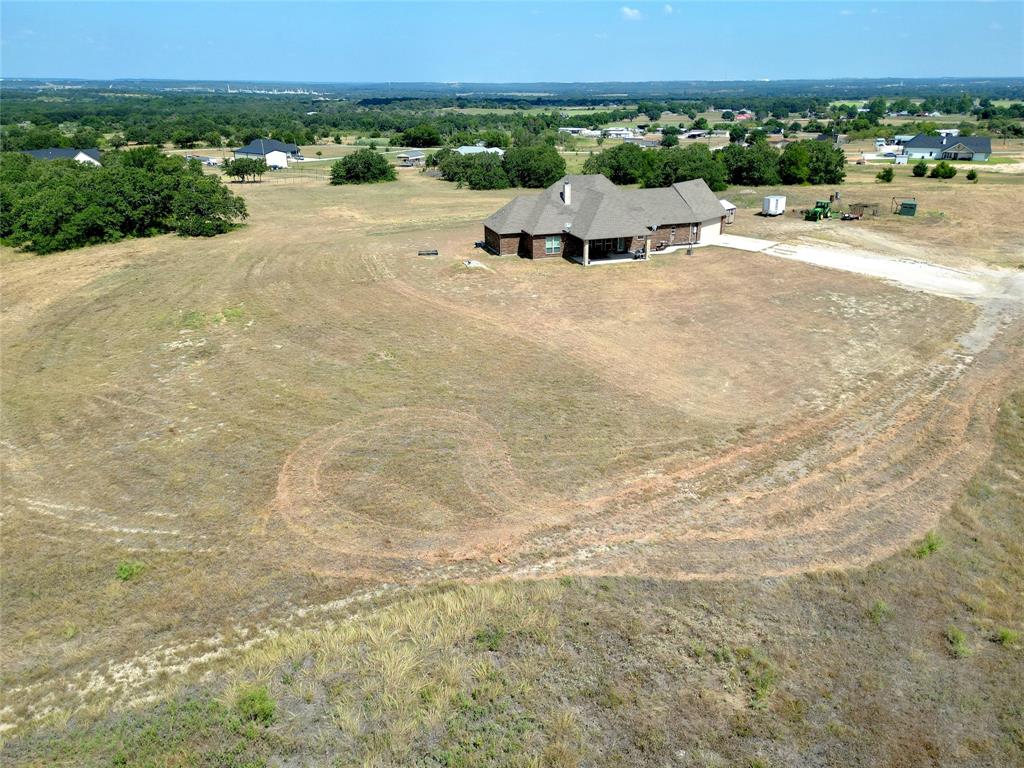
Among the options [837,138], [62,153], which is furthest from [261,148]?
[837,138]

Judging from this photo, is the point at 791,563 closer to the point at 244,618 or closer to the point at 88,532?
the point at 244,618

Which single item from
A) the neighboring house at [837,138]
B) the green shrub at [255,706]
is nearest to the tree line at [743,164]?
the neighboring house at [837,138]

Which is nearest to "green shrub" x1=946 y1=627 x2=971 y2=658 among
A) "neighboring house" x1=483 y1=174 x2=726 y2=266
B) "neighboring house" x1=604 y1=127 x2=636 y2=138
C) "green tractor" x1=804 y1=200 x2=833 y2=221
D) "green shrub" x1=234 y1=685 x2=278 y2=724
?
"green shrub" x1=234 y1=685 x2=278 y2=724

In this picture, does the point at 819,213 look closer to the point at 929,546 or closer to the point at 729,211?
the point at 729,211

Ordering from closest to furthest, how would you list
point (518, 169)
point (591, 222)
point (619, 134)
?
point (591, 222) → point (518, 169) → point (619, 134)

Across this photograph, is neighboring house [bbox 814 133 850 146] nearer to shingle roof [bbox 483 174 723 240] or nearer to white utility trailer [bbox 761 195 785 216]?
white utility trailer [bbox 761 195 785 216]

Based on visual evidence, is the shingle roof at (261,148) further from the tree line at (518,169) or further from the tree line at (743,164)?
the tree line at (743,164)
